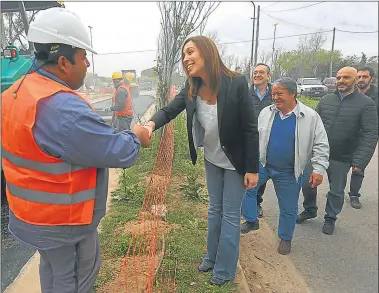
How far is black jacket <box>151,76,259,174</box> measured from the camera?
221 centimetres

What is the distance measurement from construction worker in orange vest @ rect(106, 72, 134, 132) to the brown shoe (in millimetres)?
4738

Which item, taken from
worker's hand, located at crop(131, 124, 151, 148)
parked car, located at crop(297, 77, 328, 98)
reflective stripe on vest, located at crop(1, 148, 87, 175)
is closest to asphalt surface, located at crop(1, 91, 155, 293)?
reflective stripe on vest, located at crop(1, 148, 87, 175)

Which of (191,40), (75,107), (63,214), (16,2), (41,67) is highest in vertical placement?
(16,2)

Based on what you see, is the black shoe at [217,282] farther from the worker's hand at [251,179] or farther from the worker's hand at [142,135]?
the worker's hand at [142,135]

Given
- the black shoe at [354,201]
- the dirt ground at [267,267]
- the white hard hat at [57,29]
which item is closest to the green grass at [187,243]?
the dirt ground at [267,267]

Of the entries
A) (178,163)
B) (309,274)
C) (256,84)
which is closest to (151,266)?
(309,274)

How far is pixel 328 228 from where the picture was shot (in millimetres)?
3721

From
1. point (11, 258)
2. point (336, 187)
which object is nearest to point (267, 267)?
point (336, 187)

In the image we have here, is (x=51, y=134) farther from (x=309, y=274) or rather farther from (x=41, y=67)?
(x=309, y=274)

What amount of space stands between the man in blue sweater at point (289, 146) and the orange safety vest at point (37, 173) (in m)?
2.06

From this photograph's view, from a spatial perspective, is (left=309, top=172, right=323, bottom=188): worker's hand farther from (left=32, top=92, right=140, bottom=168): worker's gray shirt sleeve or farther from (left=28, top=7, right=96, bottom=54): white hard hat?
(left=28, top=7, right=96, bottom=54): white hard hat

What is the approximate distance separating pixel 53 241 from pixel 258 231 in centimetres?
270

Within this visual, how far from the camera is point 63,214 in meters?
1.54

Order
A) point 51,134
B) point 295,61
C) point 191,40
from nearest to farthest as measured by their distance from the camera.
Answer: point 51,134 → point 191,40 → point 295,61
